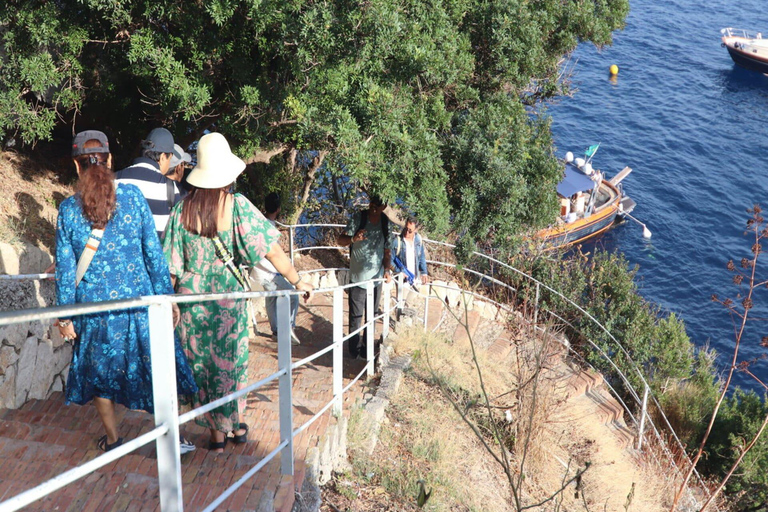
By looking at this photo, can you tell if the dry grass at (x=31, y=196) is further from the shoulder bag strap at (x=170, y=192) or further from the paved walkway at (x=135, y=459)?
the paved walkway at (x=135, y=459)

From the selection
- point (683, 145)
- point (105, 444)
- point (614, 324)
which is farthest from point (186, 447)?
point (683, 145)

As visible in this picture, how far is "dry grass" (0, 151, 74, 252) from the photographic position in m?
6.50

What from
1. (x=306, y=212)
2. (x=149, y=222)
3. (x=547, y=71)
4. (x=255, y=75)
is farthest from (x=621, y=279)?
(x=149, y=222)

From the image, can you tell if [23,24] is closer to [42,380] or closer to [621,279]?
[42,380]

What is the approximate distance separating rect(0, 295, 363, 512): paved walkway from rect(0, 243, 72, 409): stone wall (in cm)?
11

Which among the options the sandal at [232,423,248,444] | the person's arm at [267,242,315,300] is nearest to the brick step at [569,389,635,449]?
the sandal at [232,423,248,444]

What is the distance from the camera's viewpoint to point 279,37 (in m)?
7.00

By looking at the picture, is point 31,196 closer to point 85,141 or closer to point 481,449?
point 85,141

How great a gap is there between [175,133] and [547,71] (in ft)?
25.4

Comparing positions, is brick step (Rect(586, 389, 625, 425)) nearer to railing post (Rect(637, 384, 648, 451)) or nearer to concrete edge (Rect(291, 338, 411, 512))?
railing post (Rect(637, 384, 648, 451))

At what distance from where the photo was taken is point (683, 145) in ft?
117

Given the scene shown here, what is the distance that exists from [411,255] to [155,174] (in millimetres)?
3306

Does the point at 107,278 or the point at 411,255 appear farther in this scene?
the point at 411,255

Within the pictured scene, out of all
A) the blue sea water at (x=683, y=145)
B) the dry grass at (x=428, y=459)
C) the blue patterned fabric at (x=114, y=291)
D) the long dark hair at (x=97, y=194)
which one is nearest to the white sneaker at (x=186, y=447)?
the blue patterned fabric at (x=114, y=291)
